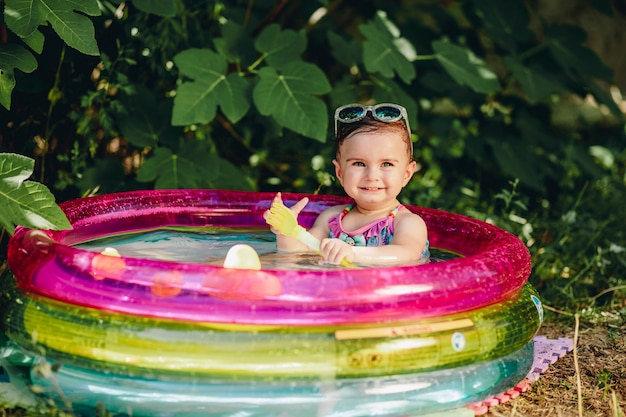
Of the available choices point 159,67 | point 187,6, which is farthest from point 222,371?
point 187,6

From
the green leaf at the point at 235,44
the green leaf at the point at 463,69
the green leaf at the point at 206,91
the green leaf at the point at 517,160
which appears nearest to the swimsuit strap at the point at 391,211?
the green leaf at the point at 206,91

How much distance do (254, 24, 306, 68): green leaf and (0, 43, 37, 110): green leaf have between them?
113 centimetres

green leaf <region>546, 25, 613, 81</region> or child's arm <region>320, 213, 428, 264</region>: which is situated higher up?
green leaf <region>546, 25, 613, 81</region>

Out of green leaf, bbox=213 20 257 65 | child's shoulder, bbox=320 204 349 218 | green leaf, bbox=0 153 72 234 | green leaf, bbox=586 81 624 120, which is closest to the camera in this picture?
green leaf, bbox=0 153 72 234

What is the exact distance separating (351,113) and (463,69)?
133 centimetres

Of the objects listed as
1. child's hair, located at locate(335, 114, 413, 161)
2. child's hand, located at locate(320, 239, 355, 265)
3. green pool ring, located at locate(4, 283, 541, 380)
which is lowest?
green pool ring, located at locate(4, 283, 541, 380)

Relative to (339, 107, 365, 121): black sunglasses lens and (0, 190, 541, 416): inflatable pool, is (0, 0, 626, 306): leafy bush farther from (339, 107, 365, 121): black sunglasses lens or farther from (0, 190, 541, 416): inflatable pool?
(0, 190, 541, 416): inflatable pool

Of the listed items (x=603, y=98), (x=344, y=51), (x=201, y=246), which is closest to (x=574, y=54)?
(x=603, y=98)

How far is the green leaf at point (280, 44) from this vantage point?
3.70m

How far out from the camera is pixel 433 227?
328 centimetres

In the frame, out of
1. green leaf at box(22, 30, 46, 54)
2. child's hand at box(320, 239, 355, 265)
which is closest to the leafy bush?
green leaf at box(22, 30, 46, 54)

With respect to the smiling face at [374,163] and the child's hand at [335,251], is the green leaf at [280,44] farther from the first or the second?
the child's hand at [335,251]

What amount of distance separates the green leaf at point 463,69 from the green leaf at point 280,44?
2.47ft

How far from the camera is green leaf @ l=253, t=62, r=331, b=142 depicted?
345 centimetres
